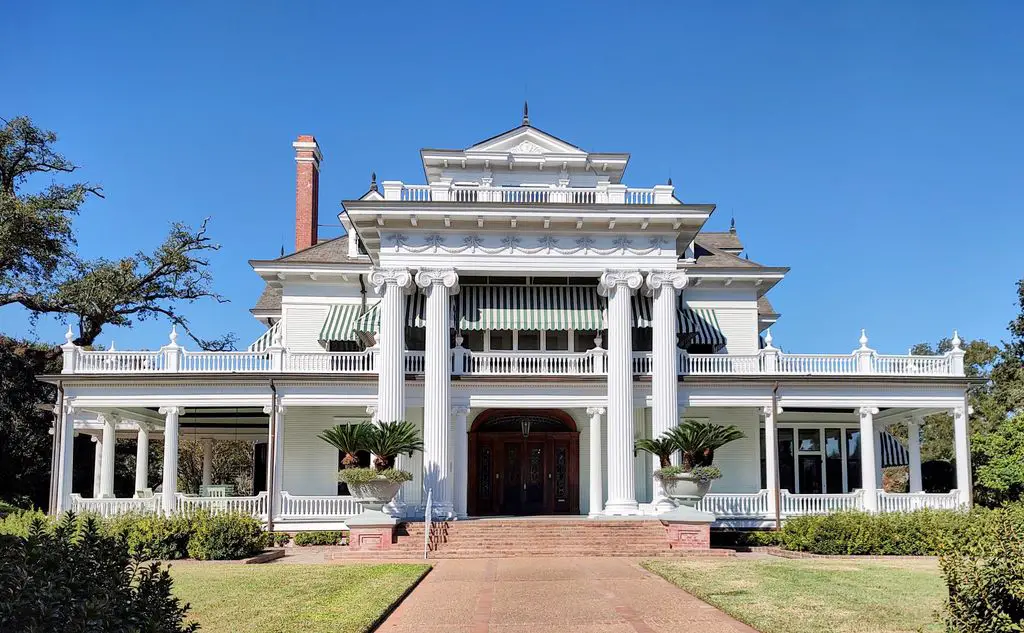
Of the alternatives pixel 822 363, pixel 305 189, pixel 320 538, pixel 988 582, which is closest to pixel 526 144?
pixel 305 189

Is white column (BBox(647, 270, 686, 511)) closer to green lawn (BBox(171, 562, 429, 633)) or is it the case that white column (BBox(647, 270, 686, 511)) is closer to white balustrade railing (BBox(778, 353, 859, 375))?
white balustrade railing (BBox(778, 353, 859, 375))

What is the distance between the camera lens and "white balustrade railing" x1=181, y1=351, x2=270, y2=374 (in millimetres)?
33344

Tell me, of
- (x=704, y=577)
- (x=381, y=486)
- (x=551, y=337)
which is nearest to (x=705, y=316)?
(x=551, y=337)

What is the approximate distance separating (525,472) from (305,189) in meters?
16.3

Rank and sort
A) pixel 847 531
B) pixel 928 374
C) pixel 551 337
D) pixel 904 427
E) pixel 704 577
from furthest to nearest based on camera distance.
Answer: pixel 904 427 < pixel 551 337 < pixel 928 374 < pixel 847 531 < pixel 704 577

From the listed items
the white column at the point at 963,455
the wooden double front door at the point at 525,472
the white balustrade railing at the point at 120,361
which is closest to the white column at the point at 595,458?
the wooden double front door at the point at 525,472

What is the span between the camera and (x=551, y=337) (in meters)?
36.3

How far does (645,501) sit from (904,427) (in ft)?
115

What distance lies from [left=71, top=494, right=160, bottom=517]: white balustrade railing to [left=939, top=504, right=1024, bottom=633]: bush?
26.8 meters

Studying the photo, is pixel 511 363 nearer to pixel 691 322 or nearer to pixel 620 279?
pixel 620 279

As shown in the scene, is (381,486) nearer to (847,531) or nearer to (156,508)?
(156,508)

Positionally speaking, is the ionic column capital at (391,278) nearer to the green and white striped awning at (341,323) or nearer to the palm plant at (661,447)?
the green and white striped awning at (341,323)

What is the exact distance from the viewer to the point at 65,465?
3209cm

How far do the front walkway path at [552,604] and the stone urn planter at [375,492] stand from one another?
5.01 m
